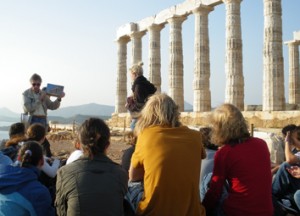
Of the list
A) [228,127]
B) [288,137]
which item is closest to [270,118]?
[288,137]

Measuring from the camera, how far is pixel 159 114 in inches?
181

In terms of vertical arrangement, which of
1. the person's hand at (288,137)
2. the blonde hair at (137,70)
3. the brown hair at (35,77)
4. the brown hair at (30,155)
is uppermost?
the blonde hair at (137,70)

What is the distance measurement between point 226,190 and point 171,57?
25948 mm

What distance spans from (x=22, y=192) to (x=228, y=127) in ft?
8.43

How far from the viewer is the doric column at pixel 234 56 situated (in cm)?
2481

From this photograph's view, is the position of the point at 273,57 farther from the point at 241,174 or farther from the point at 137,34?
the point at 241,174

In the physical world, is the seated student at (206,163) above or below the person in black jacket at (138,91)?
below

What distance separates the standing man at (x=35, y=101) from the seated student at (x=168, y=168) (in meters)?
5.41

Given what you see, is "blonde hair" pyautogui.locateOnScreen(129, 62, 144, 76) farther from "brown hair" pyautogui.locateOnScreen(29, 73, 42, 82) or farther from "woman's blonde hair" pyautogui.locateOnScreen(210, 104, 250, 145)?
"woman's blonde hair" pyautogui.locateOnScreen(210, 104, 250, 145)

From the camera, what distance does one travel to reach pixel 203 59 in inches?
1095

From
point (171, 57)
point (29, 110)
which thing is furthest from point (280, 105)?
point (29, 110)

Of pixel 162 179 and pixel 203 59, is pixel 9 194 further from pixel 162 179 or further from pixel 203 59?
pixel 203 59

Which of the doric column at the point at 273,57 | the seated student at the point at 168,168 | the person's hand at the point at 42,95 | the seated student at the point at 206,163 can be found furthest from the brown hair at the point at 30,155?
the doric column at the point at 273,57

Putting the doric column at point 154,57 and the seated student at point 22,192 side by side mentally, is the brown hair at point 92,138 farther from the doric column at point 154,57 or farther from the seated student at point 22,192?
the doric column at point 154,57
